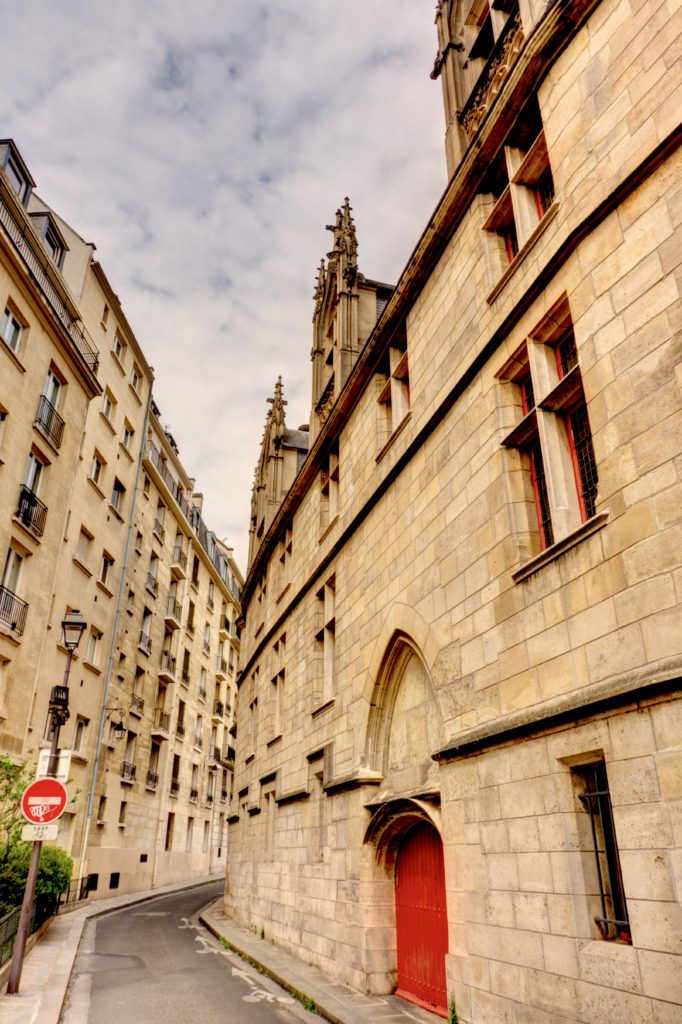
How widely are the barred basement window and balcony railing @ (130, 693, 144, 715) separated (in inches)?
928

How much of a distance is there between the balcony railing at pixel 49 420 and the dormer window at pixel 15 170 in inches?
203

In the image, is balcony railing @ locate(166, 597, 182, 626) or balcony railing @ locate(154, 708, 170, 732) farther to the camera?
balcony railing @ locate(166, 597, 182, 626)

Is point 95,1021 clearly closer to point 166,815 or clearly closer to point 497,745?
point 497,745

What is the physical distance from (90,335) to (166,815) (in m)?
20.2

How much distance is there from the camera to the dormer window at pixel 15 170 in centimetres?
1859

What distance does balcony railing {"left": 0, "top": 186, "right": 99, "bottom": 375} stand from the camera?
1694 cm

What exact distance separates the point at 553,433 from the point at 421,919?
239 inches

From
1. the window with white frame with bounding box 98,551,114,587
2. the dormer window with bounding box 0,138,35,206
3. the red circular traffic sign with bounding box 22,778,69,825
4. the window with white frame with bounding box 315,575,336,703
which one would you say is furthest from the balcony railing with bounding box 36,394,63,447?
the red circular traffic sign with bounding box 22,778,69,825

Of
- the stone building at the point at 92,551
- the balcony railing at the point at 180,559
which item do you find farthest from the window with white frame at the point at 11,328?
the balcony railing at the point at 180,559

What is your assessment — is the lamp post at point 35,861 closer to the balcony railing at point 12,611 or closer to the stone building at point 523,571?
the stone building at point 523,571

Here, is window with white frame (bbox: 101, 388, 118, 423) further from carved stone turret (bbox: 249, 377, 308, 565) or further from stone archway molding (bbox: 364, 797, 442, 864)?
stone archway molding (bbox: 364, 797, 442, 864)

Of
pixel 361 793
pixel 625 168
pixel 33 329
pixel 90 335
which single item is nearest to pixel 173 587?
pixel 90 335

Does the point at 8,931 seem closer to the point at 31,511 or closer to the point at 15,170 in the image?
the point at 31,511

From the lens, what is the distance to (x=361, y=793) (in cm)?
998
